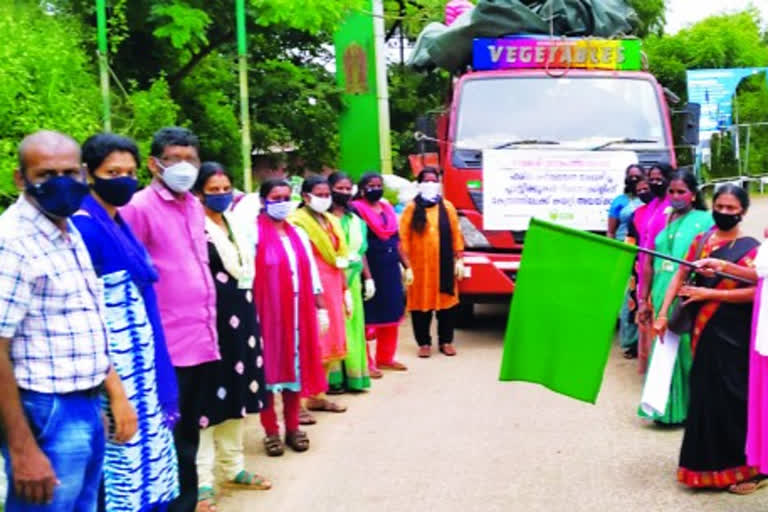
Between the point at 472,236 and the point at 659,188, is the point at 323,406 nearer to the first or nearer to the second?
the point at 472,236

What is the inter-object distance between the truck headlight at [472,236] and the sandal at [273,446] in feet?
12.0

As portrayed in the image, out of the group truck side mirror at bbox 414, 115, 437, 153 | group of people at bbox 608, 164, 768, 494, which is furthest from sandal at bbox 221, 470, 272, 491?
truck side mirror at bbox 414, 115, 437, 153

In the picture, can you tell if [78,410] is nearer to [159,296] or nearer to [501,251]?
[159,296]

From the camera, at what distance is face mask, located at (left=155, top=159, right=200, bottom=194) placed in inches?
165

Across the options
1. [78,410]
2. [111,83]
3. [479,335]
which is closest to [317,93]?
[111,83]

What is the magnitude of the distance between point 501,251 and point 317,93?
8.81 metres

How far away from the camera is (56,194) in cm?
289

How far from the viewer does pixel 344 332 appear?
6.93 meters

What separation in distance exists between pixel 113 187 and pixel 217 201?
1.18 meters

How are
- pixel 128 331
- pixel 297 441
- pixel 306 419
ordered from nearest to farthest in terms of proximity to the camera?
pixel 128 331
pixel 297 441
pixel 306 419

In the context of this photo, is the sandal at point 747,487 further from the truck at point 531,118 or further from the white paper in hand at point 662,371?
the truck at point 531,118

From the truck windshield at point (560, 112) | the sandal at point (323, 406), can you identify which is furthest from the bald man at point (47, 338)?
the truck windshield at point (560, 112)

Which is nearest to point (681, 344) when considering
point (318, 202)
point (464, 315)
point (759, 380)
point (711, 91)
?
point (759, 380)

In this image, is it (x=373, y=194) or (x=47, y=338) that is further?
(x=373, y=194)
